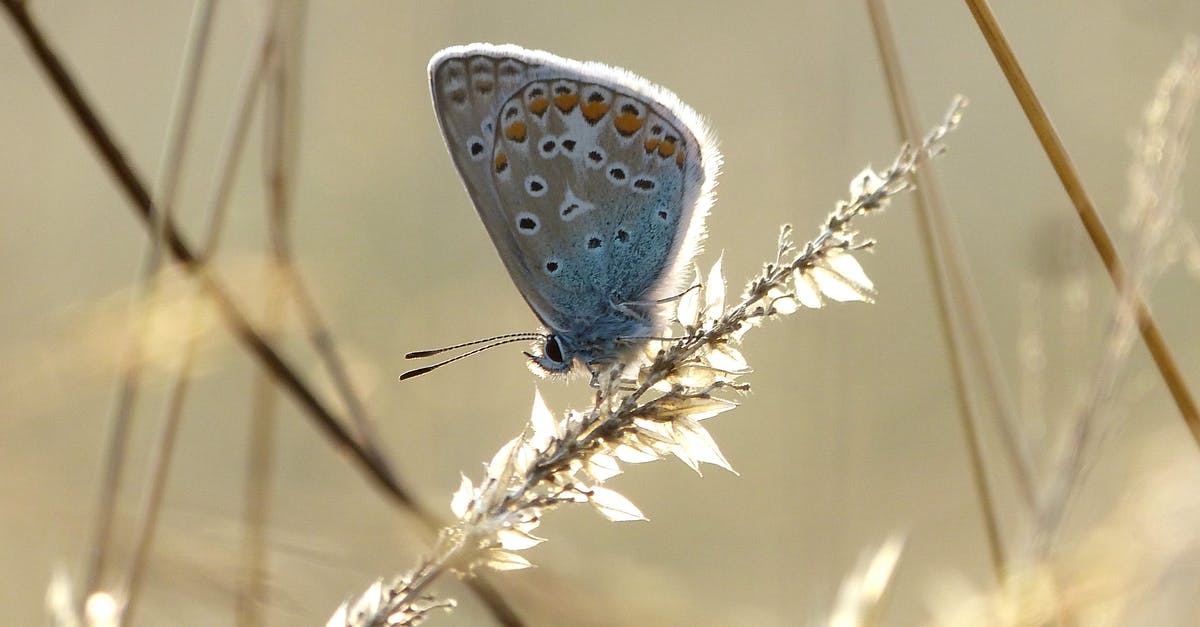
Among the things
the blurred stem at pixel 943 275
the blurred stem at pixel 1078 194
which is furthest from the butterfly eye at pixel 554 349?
the blurred stem at pixel 1078 194

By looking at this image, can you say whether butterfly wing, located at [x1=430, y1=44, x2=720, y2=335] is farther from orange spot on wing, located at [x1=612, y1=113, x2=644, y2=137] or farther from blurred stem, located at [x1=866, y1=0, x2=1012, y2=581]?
blurred stem, located at [x1=866, y1=0, x2=1012, y2=581]

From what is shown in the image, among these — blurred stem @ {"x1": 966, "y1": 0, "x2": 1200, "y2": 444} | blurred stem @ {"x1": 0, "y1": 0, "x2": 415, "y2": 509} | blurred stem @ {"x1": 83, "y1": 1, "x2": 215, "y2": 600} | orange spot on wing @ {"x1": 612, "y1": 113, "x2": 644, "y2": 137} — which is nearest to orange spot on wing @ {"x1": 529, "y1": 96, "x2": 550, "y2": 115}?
orange spot on wing @ {"x1": 612, "y1": 113, "x2": 644, "y2": 137}

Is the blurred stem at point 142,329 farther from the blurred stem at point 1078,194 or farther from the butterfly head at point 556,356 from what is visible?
the blurred stem at point 1078,194

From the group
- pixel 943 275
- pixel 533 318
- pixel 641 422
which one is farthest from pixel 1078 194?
pixel 533 318

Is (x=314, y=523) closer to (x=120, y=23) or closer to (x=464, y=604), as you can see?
(x=464, y=604)

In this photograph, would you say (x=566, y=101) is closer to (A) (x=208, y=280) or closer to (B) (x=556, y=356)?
(B) (x=556, y=356)

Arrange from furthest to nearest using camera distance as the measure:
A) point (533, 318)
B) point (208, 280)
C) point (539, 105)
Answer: point (533, 318) → point (539, 105) → point (208, 280)

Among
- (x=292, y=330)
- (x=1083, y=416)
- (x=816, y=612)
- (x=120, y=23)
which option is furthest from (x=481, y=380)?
(x=120, y=23)
